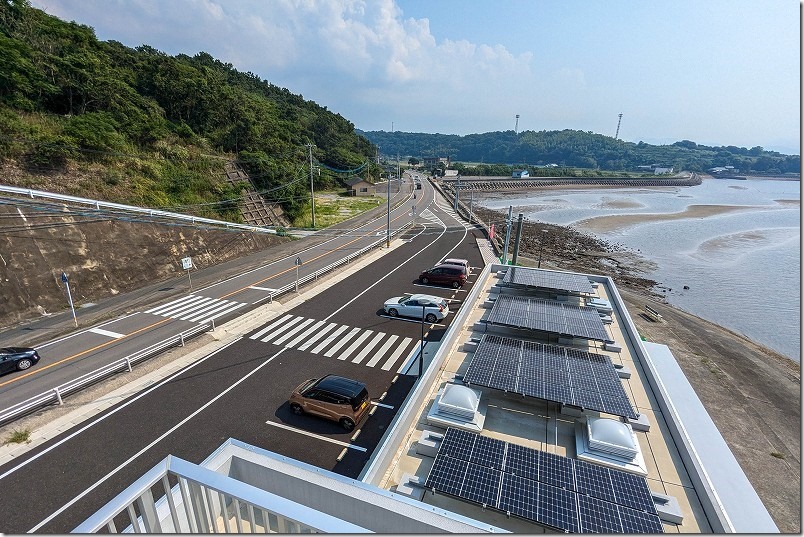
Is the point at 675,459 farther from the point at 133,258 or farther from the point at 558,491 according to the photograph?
the point at 133,258

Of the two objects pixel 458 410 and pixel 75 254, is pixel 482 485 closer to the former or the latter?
pixel 458 410

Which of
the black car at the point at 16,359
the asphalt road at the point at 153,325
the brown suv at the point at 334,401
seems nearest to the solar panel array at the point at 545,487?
the brown suv at the point at 334,401

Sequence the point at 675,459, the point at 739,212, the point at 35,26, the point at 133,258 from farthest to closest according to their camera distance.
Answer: the point at 739,212 < the point at 35,26 < the point at 133,258 < the point at 675,459

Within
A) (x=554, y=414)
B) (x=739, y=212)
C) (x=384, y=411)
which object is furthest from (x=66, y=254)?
(x=739, y=212)

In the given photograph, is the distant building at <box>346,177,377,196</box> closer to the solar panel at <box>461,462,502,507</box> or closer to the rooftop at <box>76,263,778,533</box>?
the rooftop at <box>76,263,778,533</box>

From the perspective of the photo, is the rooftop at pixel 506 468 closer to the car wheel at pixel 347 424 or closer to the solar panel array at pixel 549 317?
the solar panel array at pixel 549 317

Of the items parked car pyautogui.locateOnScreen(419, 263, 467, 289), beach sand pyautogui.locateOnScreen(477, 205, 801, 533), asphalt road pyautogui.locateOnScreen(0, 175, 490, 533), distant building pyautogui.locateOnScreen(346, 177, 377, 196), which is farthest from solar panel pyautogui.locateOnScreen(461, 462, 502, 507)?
distant building pyautogui.locateOnScreen(346, 177, 377, 196)

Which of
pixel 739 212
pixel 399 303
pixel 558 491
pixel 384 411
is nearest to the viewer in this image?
pixel 558 491
